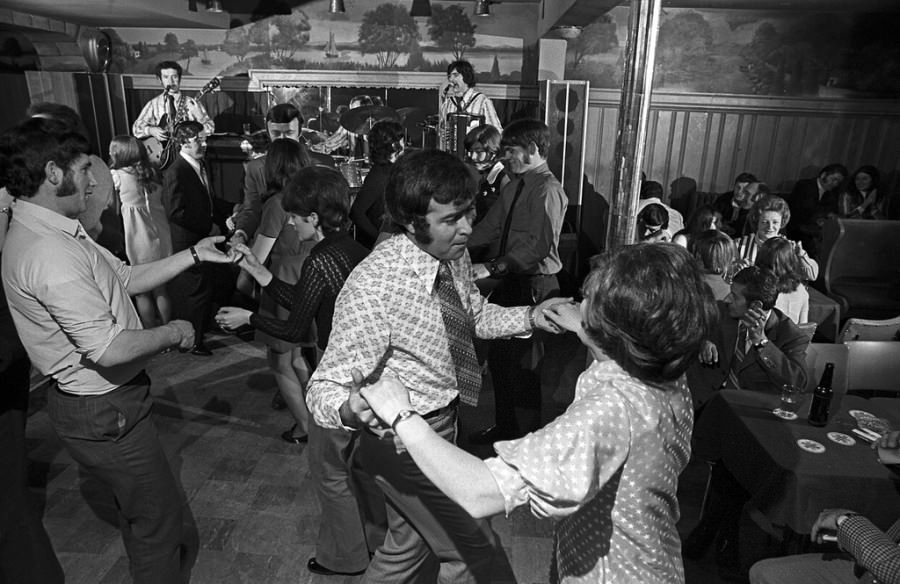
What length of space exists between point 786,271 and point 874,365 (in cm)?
63

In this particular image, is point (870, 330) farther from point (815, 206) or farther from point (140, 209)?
point (140, 209)

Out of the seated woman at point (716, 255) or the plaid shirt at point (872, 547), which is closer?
the plaid shirt at point (872, 547)

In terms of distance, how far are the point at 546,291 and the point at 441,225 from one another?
1938 millimetres

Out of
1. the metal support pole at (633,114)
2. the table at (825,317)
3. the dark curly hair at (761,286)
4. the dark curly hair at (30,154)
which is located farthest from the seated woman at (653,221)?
the dark curly hair at (30,154)

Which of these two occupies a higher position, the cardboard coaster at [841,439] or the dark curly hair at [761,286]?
the dark curly hair at [761,286]

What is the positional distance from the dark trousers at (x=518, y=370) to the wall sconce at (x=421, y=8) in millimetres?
7023

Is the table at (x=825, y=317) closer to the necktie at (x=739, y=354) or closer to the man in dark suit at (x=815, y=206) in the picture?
the necktie at (x=739, y=354)

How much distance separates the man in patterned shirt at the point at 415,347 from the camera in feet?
5.94

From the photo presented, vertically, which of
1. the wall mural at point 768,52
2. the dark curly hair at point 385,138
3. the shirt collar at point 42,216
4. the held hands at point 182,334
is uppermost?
the wall mural at point 768,52

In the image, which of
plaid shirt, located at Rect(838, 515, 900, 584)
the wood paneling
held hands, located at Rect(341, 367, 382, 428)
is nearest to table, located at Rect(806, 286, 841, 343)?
plaid shirt, located at Rect(838, 515, 900, 584)

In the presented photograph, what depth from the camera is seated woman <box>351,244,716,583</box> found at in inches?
48.6

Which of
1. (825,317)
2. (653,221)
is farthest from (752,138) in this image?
(825,317)

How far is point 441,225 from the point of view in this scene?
191 cm

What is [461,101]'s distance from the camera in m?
6.94
